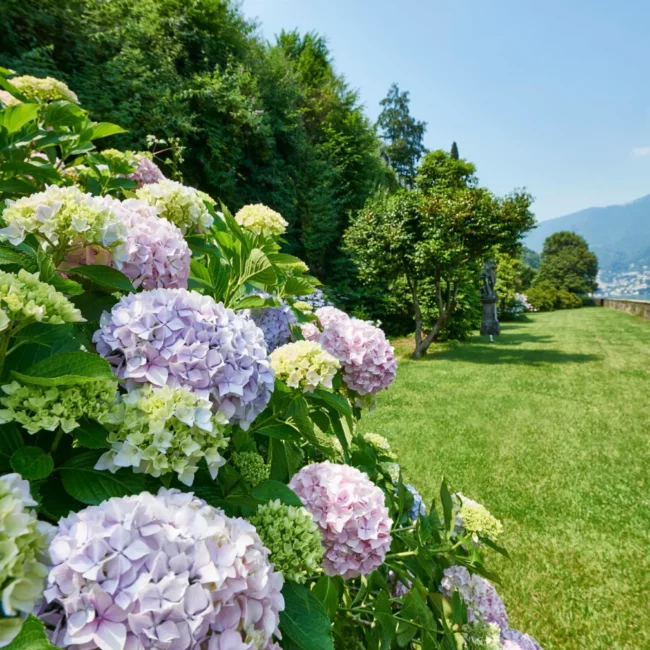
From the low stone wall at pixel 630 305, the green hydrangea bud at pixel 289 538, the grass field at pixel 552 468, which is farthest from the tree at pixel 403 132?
the green hydrangea bud at pixel 289 538

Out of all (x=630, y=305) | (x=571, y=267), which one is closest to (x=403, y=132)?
(x=630, y=305)

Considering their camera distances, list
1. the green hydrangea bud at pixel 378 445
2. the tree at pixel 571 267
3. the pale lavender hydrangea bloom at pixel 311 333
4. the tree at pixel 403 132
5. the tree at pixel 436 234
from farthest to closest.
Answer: the tree at pixel 571 267 → the tree at pixel 403 132 → the tree at pixel 436 234 → the green hydrangea bud at pixel 378 445 → the pale lavender hydrangea bloom at pixel 311 333

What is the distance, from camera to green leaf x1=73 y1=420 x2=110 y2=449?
0.61m

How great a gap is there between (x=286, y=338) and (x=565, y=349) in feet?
45.6

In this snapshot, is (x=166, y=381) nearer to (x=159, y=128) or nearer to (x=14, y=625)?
(x=14, y=625)

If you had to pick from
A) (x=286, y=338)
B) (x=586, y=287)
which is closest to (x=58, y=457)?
(x=286, y=338)

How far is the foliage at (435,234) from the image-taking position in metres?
11.1

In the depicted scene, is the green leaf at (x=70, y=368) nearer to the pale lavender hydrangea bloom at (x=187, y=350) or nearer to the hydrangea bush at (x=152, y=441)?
the hydrangea bush at (x=152, y=441)

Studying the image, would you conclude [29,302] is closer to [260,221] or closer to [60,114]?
[60,114]

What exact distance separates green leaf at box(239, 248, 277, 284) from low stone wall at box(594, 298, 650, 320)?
26.1 m

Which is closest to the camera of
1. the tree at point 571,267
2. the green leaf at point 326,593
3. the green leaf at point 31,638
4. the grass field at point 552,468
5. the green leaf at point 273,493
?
the green leaf at point 31,638

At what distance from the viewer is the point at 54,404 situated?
24.0 inches

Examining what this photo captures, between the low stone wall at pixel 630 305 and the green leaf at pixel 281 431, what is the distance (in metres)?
26.2

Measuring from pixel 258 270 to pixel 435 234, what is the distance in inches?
423
